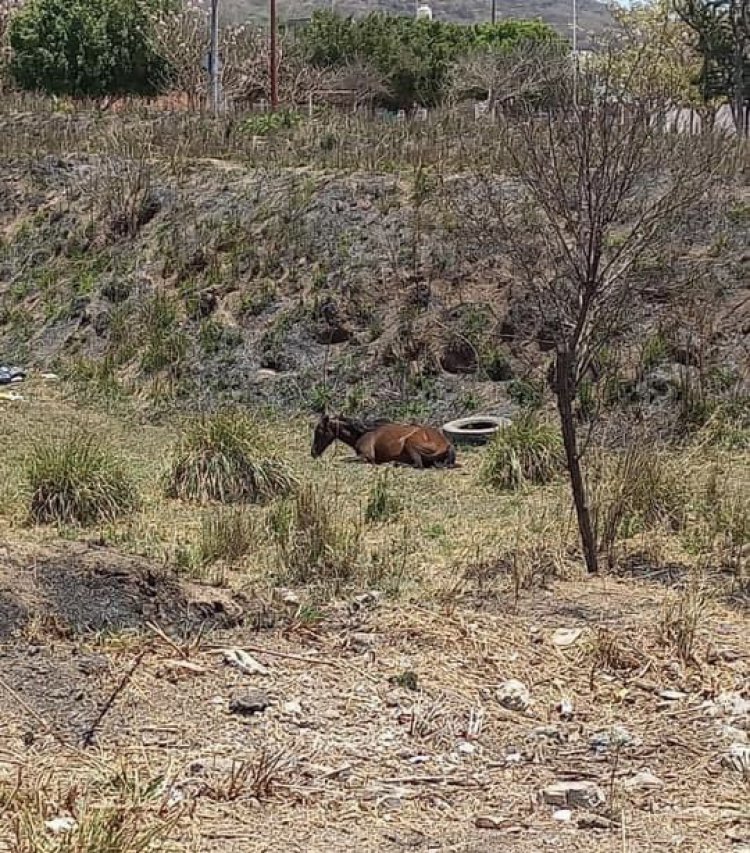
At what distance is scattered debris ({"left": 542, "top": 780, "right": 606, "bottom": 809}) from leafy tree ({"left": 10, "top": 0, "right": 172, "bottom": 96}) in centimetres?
3557

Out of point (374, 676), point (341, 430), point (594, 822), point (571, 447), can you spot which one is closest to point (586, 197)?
point (571, 447)

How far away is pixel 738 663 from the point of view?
6.47 metres

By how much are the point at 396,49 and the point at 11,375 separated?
28284 millimetres

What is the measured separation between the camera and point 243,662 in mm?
6316

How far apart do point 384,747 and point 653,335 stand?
410 inches

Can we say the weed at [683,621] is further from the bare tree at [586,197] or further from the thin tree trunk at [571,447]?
the bare tree at [586,197]

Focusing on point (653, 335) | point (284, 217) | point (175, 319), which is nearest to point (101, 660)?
point (653, 335)

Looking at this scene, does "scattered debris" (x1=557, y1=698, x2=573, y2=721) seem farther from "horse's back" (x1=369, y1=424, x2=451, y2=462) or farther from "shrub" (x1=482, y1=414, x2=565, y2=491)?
"horse's back" (x1=369, y1=424, x2=451, y2=462)

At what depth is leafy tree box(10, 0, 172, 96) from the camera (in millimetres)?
37969

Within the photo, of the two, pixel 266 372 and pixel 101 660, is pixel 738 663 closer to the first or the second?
pixel 101 660

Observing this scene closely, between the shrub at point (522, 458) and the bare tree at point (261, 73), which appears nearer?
the shrub at point (522, 458)

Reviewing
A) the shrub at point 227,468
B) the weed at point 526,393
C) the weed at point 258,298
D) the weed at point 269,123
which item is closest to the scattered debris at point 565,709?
the shrub at point 227,468

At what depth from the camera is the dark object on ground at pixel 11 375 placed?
1726 cm

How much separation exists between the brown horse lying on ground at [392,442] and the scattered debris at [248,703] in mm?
6551
